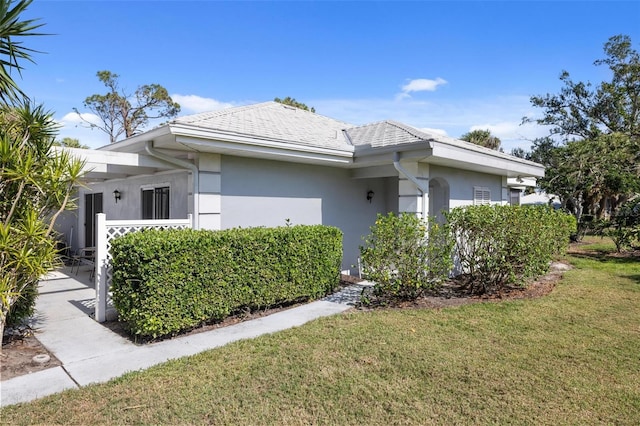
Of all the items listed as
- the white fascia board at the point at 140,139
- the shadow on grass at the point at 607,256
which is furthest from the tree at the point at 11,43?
the shadow on grass at the point at 607,256

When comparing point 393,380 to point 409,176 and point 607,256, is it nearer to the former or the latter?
point 409,176

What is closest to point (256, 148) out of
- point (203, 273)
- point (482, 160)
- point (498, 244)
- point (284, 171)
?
point (284, 171)

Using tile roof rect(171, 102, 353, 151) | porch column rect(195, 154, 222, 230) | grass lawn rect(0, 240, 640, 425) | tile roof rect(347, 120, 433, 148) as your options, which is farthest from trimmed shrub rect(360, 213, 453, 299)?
porch column rect(195, 154, 222, 230)

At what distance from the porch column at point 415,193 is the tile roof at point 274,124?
5.27ft

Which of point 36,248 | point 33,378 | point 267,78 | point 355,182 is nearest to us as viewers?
point 33,378

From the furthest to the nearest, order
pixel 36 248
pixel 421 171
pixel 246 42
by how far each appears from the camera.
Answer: pixel 246 42
pixel 421 171
pixel 36 248

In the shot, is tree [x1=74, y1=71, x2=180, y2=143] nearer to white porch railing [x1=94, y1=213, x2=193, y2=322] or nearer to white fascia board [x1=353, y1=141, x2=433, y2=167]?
white fascia board [x1=353, y1=141, x2=433, y2=167]

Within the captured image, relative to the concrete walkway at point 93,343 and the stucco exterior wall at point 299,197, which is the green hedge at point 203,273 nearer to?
the concrete walkway at point 93,343

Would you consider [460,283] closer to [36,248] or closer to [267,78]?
[36,248]

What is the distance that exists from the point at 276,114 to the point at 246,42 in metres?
4.67

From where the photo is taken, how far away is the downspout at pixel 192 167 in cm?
747

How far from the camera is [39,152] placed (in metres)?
5.36

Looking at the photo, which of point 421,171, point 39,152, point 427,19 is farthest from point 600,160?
point 39,152

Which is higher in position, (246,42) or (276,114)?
(246,42)
